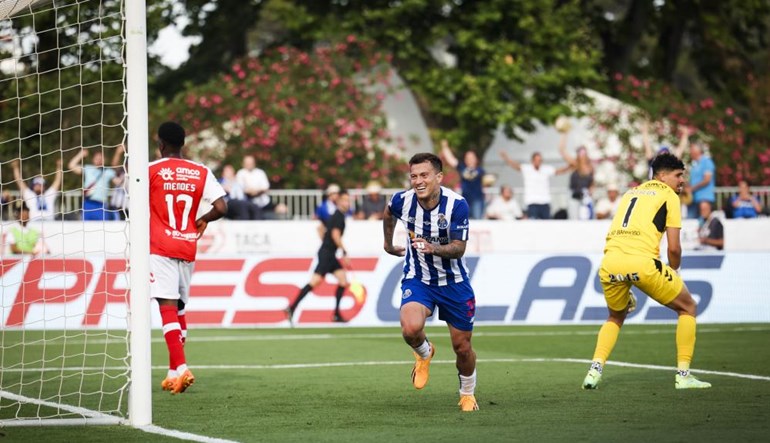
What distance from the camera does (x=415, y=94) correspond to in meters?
34.8

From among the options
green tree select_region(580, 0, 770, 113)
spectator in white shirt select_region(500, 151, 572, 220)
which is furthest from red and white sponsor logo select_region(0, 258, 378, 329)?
green tree select_region(580, 0, 770, 113)

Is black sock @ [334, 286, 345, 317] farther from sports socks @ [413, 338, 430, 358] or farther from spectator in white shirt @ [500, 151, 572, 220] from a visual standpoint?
sports socks @ [413, 338, 430, 358]

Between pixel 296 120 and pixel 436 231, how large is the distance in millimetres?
22025

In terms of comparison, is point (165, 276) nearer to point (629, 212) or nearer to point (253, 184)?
point (629, 212)

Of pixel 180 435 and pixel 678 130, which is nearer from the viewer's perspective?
pixel 180 435

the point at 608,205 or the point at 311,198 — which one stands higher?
the point at 311,198

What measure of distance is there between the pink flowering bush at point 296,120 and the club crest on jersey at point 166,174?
67.9 feet

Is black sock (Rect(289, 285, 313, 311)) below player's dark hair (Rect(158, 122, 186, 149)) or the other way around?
below

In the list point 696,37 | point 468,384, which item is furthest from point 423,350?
point 696,37

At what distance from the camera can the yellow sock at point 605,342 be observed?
34.6ft

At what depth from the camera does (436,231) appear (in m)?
9.33

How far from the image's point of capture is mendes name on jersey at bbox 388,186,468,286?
9281mm

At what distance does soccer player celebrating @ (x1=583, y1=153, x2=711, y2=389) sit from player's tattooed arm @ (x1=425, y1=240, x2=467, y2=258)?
194 cm

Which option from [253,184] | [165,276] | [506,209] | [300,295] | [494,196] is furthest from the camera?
[494,196]
